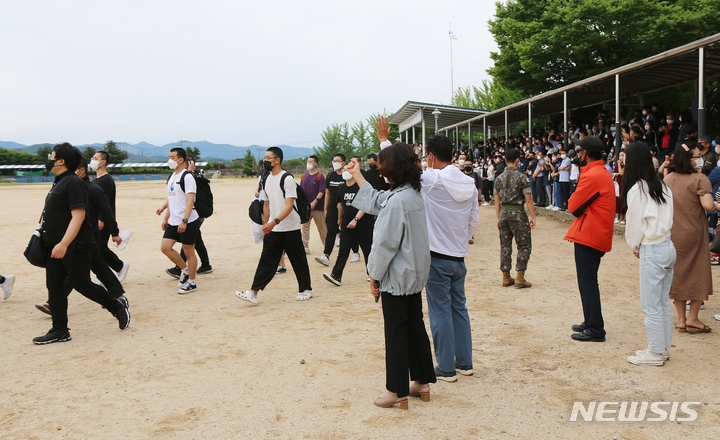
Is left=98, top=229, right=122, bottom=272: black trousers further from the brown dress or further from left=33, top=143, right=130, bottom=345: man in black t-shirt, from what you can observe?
the brown dress

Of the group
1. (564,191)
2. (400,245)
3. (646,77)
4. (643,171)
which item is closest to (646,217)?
(643,171)

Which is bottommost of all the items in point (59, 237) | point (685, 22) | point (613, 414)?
point (613, 414)

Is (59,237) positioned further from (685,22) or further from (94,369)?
(685,22)

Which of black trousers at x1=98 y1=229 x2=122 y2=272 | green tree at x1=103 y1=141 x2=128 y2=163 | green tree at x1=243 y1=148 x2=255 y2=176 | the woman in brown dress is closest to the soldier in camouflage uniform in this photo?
the woman in brown dress

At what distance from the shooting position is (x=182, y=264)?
24.8 feet

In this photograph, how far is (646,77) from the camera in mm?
15062

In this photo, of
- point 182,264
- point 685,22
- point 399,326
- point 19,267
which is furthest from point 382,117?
point 685,22

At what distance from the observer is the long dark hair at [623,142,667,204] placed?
430 centimetres

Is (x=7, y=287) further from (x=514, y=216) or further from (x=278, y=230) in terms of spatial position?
(x=514, y=216)

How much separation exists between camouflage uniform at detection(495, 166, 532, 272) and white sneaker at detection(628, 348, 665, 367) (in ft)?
8.97

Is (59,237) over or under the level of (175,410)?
over

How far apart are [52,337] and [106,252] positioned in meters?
2.09

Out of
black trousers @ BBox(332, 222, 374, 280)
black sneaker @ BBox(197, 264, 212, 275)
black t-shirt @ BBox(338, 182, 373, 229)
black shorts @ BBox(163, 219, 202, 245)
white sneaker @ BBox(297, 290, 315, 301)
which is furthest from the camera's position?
black sneaker @ BBox(197, 264, 212, 275)

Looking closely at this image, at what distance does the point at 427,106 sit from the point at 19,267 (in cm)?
1792
